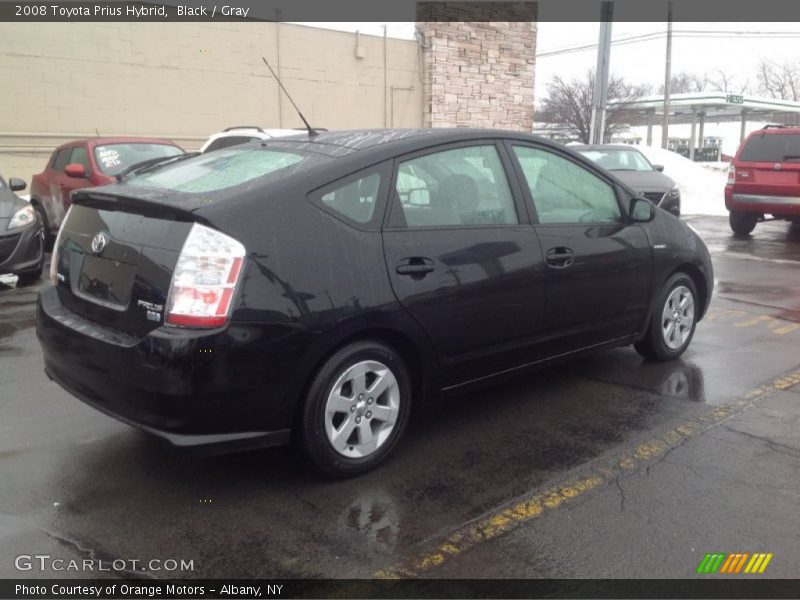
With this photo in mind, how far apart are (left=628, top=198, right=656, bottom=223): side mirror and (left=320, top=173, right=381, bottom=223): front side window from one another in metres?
2.01

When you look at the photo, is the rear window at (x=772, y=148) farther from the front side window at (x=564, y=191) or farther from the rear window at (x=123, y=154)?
the rear window at (x=123, y=154)

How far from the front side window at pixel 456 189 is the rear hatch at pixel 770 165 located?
9.84 meters

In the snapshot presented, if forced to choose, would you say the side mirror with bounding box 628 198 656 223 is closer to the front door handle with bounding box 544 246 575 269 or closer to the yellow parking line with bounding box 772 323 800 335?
the front door handle with bounding box 544 246 575 269

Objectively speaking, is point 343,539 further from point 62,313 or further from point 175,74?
point 175,74

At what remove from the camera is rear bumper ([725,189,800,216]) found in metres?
12.3

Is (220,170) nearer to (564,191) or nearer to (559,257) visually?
(559,257)

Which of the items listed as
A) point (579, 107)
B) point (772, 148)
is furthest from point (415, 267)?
point (579, 107)

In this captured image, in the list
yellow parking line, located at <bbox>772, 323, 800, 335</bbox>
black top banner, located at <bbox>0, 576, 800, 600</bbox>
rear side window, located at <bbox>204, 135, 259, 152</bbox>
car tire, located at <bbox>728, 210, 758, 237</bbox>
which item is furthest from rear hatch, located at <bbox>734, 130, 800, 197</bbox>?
black top banner, located at <bbox>0, 576, 800, 600</bbox>

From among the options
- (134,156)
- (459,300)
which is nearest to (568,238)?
(459,300)

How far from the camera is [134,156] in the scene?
1054 centimetres

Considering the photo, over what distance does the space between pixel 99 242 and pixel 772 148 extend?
12.0m

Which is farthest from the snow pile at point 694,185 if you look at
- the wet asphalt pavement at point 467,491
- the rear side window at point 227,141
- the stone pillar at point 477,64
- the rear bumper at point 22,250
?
the wet asphalt pavement at point 467,491

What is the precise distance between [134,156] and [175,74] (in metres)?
6.95

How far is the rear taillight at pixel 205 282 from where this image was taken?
314cm
